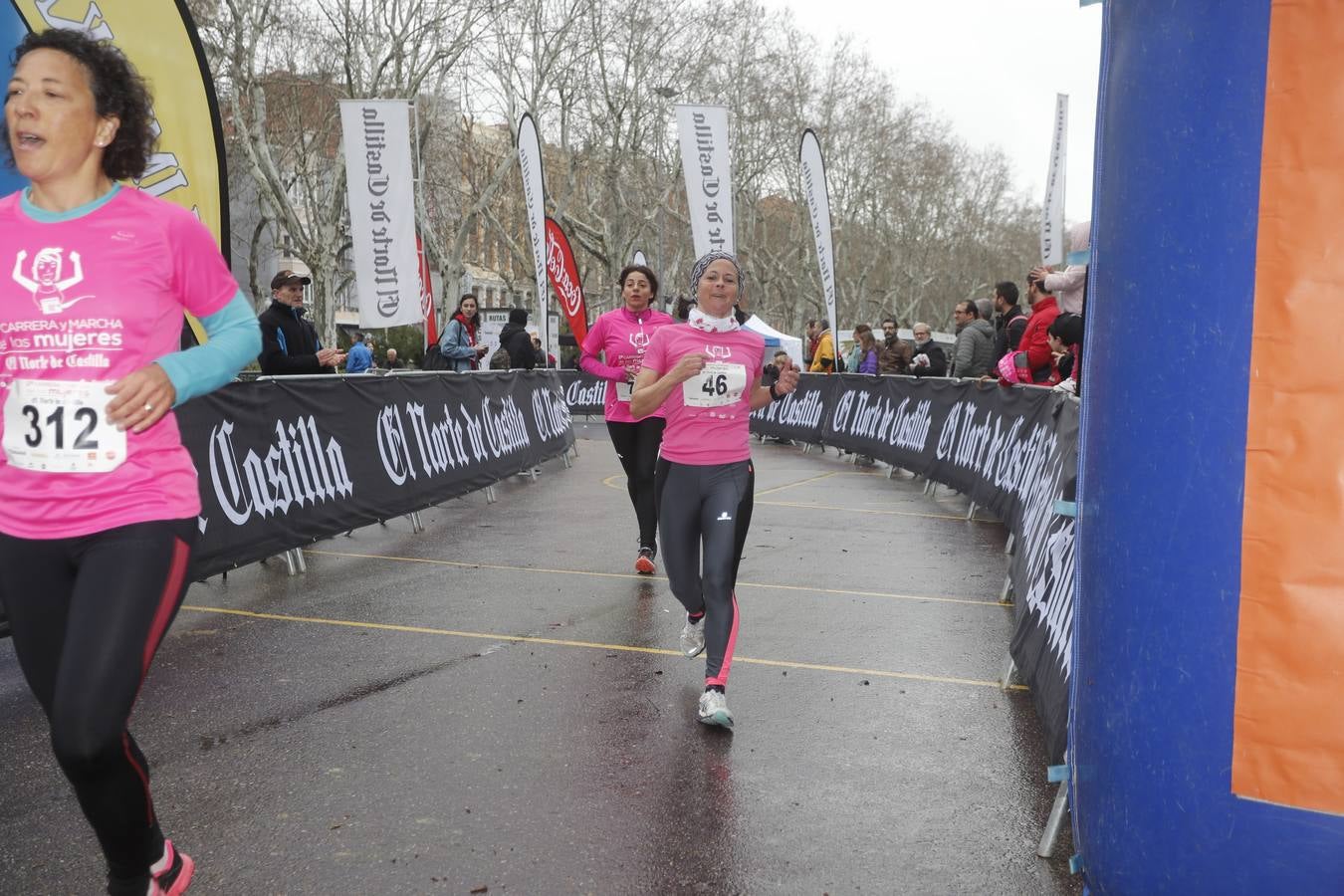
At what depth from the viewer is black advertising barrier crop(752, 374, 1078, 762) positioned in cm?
469

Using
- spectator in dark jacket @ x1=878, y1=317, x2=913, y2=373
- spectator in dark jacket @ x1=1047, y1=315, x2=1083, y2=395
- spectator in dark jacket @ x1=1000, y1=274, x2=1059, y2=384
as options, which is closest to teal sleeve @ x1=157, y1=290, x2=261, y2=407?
spectator in dark jacket @ x1=1047, y1=315, x2=1083, y2=395

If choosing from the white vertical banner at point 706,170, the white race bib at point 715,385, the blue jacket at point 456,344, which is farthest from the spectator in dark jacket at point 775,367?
the white vertical banner at point 706,170

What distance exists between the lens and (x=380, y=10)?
3047cm

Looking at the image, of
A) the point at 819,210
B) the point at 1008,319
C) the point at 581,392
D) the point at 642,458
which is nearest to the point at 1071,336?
the point at 642,458

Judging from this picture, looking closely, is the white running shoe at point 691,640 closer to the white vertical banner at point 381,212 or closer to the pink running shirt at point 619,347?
the pink running shirt at point 619,347

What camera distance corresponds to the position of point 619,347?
8.32m

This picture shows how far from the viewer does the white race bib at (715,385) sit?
518 cm

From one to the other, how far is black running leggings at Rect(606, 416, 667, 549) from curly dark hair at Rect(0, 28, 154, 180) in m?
5.33

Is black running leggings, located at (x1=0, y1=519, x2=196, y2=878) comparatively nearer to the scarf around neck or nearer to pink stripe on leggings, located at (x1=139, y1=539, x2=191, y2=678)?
pink stripe on leggings, located at (x1=139, y1=539, x2=191, y2=678)

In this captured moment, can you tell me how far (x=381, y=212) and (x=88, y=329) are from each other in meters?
11.2

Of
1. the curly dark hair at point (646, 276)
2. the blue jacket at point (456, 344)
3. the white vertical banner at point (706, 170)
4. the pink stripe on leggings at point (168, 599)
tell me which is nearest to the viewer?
the pink stripe on leggings at point (168, 599)

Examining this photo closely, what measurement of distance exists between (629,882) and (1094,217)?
2229 millimetres

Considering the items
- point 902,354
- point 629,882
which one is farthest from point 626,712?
point 902,354

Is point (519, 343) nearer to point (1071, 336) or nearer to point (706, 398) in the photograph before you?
point (1071, 336)
